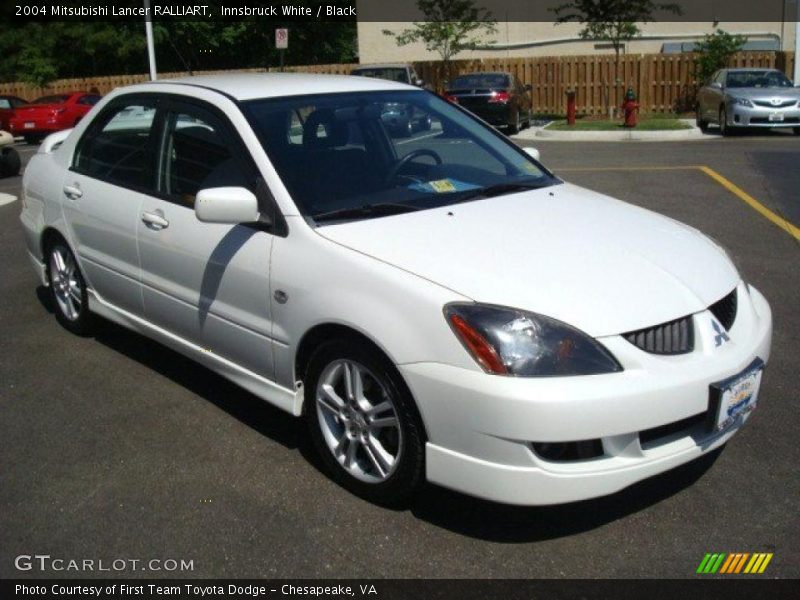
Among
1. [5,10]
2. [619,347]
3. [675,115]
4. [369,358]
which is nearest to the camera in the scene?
[619,347]

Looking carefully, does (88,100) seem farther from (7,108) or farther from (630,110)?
(630,110)

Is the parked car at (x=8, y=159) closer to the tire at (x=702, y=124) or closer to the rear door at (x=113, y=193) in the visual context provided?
the rear door at (x=113, y=193)

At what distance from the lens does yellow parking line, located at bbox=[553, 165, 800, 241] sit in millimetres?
8859

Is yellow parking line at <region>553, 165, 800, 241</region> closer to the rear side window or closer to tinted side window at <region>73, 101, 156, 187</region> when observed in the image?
tinted side window at <region>73, 101, 156, 187</region>

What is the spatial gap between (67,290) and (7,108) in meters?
22.0

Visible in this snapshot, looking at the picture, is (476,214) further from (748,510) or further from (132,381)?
(132,381)

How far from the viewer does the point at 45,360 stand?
5.75 meters

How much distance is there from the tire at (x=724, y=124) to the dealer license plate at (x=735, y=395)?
650 inches

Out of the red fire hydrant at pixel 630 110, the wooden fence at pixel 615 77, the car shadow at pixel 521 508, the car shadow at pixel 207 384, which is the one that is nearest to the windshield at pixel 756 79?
the red fire hydrant at pixel 630 110

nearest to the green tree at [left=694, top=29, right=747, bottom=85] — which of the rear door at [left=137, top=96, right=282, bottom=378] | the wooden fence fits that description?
the wooden fence

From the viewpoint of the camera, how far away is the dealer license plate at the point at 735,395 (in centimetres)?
343

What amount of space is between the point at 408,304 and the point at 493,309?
1.05 feet

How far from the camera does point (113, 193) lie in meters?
5.20

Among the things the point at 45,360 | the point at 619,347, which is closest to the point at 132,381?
the point at 45,360
